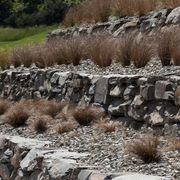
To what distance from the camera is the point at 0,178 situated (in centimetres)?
1005

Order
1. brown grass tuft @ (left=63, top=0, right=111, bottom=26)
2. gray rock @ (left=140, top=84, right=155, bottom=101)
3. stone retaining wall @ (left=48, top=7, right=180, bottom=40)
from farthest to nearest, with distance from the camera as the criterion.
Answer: brown grass tuft @ (left=63, top=0, right=111, bottom=26), stone retaining wall @ (left=48, top=7, right=180, bottom=40), gray rock @ (left=140, top=84, right=155, bottom=101)

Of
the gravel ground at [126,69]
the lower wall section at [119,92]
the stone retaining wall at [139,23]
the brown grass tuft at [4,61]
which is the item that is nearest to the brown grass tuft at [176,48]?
the gravel ground at [126,69]

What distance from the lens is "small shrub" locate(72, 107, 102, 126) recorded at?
400 inches

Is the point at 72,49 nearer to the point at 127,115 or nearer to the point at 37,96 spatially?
the point at 37,96

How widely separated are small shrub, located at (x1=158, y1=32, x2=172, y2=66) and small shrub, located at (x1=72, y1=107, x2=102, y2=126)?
5.07ft

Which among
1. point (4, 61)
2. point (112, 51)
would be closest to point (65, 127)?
point (112, 51)

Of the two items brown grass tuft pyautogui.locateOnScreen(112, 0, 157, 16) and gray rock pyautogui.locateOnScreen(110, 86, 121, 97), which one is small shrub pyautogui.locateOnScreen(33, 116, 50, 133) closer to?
gray rock pyautogui.locateOnScreen(110, 86, 121, 97)

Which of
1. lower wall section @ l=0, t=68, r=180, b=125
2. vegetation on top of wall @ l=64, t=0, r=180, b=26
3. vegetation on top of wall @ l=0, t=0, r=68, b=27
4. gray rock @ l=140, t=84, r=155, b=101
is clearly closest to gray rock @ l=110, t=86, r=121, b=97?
lower wall section @ l=0, t=68, r=180, b=125

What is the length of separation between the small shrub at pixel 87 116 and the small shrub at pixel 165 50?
155cm

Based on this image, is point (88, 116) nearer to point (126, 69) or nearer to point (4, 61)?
point (126, 69)

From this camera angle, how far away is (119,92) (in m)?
9.76

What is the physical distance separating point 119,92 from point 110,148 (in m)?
1.84

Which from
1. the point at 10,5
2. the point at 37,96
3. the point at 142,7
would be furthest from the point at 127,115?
the point at 10,5

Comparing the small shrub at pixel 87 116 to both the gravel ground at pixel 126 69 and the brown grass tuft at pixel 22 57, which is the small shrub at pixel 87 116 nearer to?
the gravel ground at pixel 126 69
